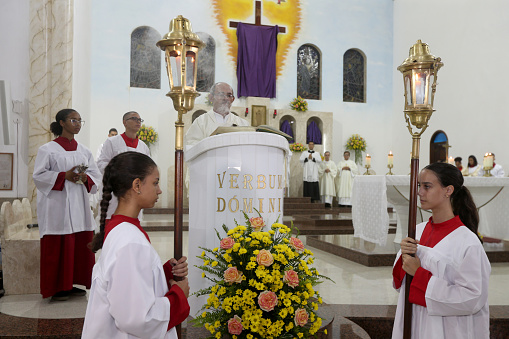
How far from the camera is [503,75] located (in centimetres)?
1141

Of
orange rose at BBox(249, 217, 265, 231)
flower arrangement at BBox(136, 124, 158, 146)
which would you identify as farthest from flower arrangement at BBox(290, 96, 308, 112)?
orange rose at BBox(249, 217, 265, 231)

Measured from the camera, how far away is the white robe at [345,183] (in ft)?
47.2

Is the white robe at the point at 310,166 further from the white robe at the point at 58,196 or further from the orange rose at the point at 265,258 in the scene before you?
the orange rose at the point at 265,258

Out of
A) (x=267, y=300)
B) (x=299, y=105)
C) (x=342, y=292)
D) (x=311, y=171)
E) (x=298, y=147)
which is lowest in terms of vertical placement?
(x=342, y=292)

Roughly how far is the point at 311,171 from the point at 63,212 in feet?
34.7

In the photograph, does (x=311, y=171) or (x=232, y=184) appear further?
(x=311, y=171)

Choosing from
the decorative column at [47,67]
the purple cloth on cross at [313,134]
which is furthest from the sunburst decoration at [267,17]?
the decorative column at [47,67]

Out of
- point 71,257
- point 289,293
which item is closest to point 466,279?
point 289,293

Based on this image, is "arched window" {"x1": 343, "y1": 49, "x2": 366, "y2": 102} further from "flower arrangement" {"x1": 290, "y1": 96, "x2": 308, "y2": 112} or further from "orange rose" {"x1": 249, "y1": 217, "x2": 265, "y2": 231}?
"orange rose" {"x1": 249, "y1": 217, "x2": 265, "y2": 231}

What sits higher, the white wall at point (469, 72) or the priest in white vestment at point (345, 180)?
the white wall at point (469, 72)

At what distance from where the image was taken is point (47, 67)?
666cm

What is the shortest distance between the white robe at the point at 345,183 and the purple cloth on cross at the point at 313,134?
4.06 feet

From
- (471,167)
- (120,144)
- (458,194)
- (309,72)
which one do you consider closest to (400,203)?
(120,144)

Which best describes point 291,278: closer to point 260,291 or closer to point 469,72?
point 260,291
